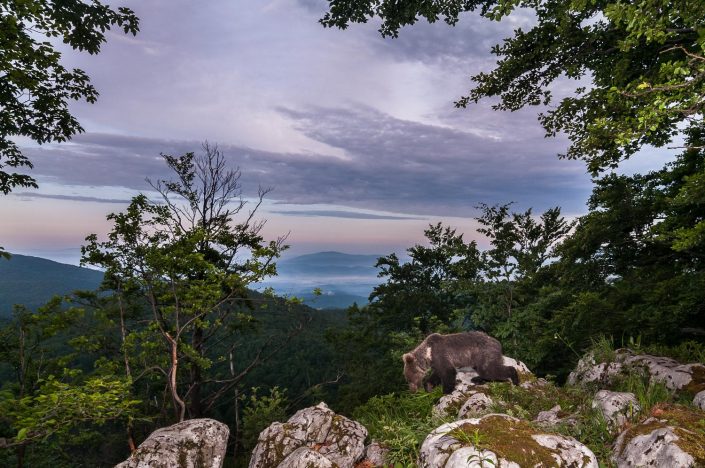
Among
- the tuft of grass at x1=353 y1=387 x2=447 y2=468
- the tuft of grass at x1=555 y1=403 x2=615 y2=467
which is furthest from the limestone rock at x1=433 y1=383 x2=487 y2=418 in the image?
the tuft of grass at x1=555 y1=403 x2=615 y2=467

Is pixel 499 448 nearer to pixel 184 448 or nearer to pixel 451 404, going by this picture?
pixel 451 404

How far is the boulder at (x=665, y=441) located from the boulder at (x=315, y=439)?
12.8ft

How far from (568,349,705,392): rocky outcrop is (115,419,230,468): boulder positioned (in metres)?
8.30

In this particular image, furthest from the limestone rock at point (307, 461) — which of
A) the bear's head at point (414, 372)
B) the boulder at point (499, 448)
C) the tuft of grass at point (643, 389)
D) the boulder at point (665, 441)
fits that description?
the tuft of grass at point (643, 389)

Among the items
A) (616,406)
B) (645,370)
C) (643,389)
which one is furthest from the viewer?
(645,370)

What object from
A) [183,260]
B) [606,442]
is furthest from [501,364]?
[183,260]

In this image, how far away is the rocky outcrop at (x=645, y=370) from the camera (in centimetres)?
670

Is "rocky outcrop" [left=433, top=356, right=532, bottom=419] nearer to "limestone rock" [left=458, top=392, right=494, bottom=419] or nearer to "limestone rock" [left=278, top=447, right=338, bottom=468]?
"limestone rock" [left=458, top=392, right=494, bottom=419]

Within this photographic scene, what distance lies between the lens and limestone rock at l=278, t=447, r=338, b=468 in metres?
5.46

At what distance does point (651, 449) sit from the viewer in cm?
415

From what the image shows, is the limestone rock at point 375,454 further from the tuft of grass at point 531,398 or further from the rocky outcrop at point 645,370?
the rocky outcrop at point 645,370

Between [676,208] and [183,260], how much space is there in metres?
17.2

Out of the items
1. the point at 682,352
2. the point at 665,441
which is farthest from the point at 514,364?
the point at 665,441

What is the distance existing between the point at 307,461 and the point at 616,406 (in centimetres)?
485
